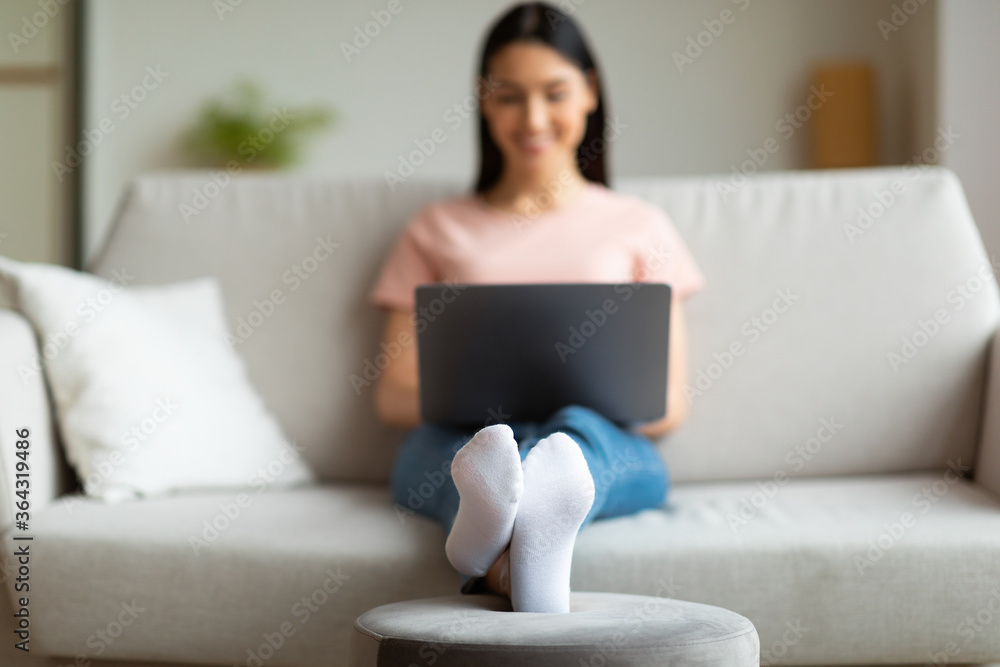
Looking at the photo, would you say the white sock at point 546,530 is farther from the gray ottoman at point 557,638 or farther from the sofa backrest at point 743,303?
the sofa backrest at point 743,303

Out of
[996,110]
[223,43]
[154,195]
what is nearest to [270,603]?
[154,195]

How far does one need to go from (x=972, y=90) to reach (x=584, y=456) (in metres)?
2.68

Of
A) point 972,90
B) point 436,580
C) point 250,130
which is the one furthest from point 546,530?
point 250,130

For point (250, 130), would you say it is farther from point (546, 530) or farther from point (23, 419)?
point (546, 530)

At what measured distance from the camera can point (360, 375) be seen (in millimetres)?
1629

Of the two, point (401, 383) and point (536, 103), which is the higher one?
point (536, 103)

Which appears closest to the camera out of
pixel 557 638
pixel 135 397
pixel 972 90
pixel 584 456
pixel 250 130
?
pixel 557 638

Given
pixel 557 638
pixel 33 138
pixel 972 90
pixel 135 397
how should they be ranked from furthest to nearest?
pixel 33 138, pixel 972 90, pixel 135 397, pixel 557 638

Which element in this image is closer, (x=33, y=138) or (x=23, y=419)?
(x=23, y=419)

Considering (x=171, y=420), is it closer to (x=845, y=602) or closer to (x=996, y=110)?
(x=845, y=602)

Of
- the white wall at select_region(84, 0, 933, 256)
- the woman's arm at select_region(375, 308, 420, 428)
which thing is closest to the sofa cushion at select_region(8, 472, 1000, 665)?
the woman's arm at select_region(375, 308, 420, 428)

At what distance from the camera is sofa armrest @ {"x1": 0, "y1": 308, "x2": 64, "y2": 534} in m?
1.20

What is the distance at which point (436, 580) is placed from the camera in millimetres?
1115

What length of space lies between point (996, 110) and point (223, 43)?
3.02 metres
